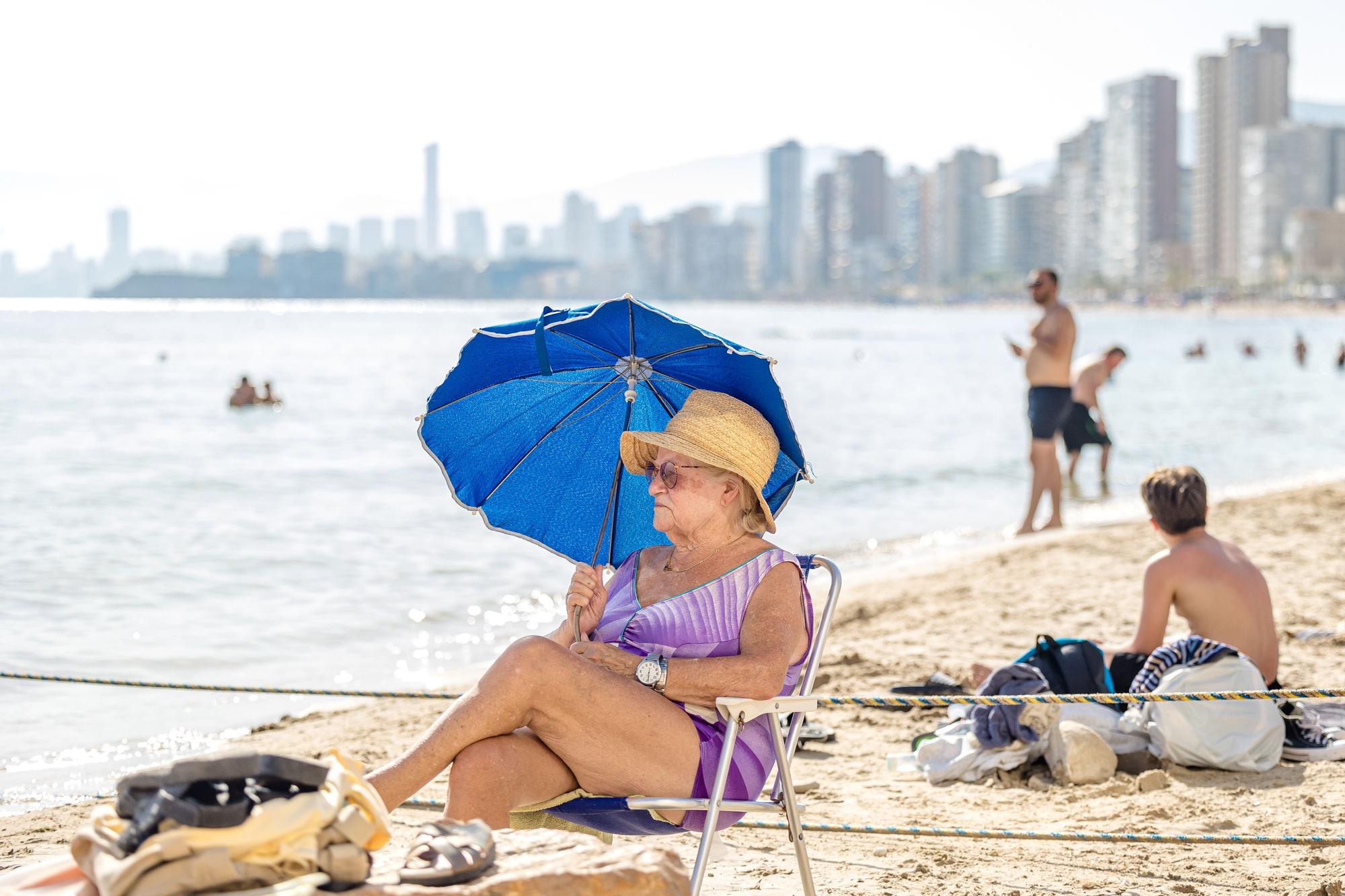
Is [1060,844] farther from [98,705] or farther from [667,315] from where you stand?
[98,705]

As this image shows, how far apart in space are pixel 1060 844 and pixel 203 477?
1473 centimetres

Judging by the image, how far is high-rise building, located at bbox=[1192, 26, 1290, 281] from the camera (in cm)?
17700

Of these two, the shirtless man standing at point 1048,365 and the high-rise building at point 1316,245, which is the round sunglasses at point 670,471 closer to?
the shirtless man standing at point 1048,365

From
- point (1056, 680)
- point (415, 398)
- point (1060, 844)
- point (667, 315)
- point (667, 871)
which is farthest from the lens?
point (415, 398)

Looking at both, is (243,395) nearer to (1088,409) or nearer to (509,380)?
(1088,409)

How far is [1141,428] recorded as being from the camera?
928 inches

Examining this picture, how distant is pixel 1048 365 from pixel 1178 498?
5497 mm

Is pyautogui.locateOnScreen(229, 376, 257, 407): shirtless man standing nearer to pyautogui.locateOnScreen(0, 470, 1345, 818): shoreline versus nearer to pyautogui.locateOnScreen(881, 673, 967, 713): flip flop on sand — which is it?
pyautogui.locateOnScreen(0, 470, 1345, 818): shoreline

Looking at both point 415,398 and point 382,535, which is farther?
point 415,398

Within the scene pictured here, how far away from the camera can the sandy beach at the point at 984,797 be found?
135 inches

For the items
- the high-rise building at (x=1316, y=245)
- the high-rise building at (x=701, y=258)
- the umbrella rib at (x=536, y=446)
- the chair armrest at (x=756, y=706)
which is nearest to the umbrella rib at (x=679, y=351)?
the umbrella rib at (x=536, y=446)

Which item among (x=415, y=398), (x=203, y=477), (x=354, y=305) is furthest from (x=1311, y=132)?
(x=203, y=477)

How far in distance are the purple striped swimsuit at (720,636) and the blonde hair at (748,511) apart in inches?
3.7

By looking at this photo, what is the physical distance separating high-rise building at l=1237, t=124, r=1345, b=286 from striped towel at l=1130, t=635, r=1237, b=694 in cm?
16302
